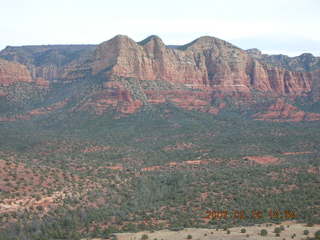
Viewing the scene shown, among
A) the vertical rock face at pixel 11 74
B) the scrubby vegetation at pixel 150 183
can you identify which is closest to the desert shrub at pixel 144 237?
the scrubby vegetation at pixel 150 183

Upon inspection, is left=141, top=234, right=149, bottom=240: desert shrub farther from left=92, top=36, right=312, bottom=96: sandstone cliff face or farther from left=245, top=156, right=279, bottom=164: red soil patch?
left=92, top=36, right=312, bottom=96: sandstone cliff face

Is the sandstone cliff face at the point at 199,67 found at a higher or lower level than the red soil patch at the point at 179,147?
higher

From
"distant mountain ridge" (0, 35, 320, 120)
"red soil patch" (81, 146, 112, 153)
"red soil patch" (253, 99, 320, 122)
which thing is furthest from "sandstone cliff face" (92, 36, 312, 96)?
"red soil patch" (81, 146, 112, 153)

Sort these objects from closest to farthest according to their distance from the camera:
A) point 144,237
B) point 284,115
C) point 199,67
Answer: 1. point 144,237
2. point 284,115
3. point 199,67

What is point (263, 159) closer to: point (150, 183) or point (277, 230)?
point (150, 183)

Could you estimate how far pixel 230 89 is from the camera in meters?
132

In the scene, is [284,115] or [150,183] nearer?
[150,183]

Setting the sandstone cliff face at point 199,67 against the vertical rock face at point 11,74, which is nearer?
the sandstone cliff face at point 199,67

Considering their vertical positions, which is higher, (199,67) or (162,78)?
(199,67)

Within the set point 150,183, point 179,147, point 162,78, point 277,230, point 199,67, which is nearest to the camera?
point 277,230

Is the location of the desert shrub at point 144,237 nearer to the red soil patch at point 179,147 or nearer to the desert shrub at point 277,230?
the desert shrub at point 277,230

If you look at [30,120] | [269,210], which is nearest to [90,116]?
[30,120]

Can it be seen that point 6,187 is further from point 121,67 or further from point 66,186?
point 121,67

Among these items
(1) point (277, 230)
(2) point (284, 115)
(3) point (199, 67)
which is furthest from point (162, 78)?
(1) point (277, 230)
